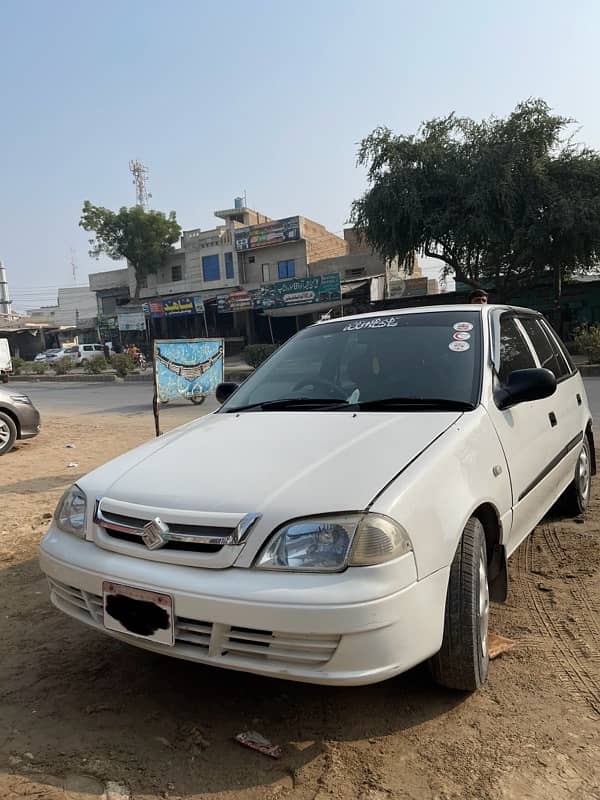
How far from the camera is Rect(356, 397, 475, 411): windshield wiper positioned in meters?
2.67

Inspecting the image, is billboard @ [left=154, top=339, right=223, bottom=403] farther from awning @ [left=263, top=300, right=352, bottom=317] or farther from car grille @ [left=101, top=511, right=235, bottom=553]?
awning @ [left=263, top=300, right=352, bottom=317]

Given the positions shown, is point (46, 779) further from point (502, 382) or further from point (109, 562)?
point (502, 382)

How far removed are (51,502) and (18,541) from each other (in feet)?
3.63

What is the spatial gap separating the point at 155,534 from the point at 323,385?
1.45 m

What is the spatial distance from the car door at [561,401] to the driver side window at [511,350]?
0.21 metres

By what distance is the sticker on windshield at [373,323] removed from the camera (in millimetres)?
3451

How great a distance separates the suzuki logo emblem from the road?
8.16m

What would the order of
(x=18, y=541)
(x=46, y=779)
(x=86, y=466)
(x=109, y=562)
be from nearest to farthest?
(x=46, y=779), (x=109, y=562), (x=18, y=541), (x=86, y=466)

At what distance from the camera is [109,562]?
7.06ft

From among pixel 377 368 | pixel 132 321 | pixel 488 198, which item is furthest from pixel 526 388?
pixel 132 321

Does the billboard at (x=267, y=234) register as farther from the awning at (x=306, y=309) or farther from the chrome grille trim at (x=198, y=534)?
the chrome grille trim at (x=198, y=534)

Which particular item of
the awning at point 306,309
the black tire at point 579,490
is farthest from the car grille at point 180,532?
the awning at point 306,309

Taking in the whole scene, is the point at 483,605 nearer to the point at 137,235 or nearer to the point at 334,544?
the point at 334,544

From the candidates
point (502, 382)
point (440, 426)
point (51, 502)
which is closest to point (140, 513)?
point (440, 426)
